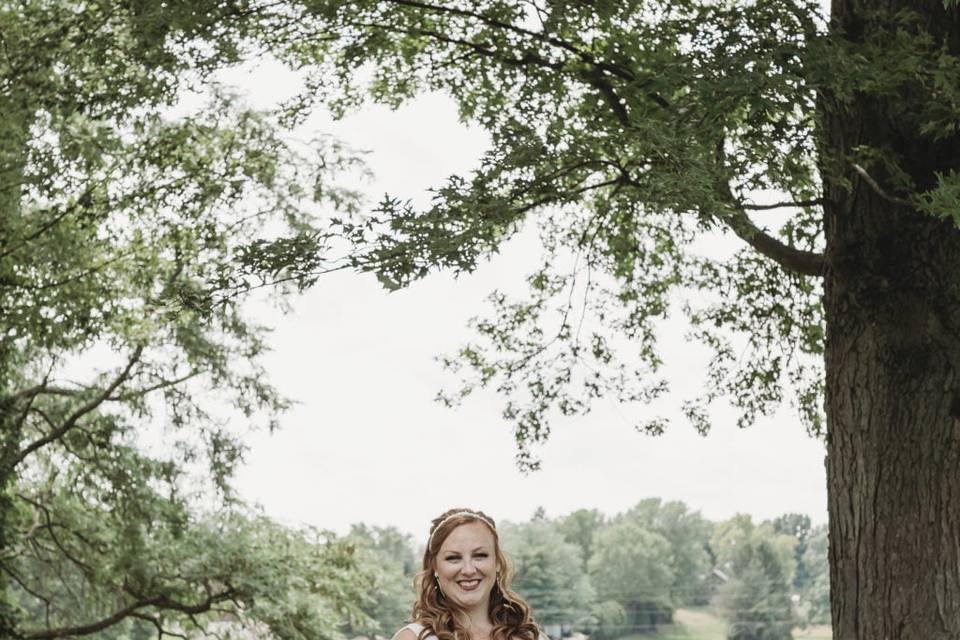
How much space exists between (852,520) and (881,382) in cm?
80

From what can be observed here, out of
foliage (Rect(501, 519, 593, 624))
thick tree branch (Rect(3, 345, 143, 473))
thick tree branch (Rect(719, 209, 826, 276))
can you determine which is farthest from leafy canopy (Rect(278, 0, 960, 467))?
foliage (Rect(501, 519, 593, 624))

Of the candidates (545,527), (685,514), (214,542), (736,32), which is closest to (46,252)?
(214,542)

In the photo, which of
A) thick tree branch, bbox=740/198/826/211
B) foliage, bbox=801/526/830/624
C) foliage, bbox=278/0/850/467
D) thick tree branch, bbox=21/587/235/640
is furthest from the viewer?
foliage, bbox=801/526/830/624

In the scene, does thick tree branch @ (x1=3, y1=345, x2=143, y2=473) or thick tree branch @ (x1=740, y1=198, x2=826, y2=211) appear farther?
thick tree branch @ (x1=3, y1=345, x2=143, y2=473)

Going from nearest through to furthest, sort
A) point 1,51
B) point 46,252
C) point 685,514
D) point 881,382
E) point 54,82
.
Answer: point 881,382 < point 54,82 < point 1,51 < point 46,252 < point 685,514

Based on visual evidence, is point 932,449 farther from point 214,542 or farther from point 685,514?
point 685,514

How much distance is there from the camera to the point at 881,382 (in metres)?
7.57

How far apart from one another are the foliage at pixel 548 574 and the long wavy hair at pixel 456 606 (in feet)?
185

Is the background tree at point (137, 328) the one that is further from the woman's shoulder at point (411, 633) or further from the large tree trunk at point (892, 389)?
the woman's shoulder at point (411, 633)

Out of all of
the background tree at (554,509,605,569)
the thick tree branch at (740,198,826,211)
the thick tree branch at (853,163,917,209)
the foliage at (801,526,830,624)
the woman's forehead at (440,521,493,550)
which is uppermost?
the background tree at (554,509,605,569)

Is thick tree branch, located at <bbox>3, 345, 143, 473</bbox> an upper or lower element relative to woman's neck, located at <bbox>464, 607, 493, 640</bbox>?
upper

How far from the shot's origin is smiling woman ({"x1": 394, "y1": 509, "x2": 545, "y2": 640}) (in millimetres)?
3699

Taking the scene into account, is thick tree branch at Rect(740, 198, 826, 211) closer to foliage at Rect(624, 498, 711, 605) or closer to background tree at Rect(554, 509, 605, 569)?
background tree at Rect(554, 509, 605, 569)

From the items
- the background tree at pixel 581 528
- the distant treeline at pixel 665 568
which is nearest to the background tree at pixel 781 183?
the distant treeline at pixel 665 568
